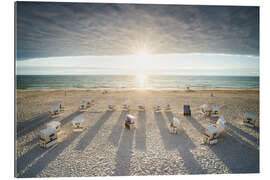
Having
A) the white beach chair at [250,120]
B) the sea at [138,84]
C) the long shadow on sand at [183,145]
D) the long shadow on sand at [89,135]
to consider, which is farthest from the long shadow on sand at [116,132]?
the sea at [138,84]

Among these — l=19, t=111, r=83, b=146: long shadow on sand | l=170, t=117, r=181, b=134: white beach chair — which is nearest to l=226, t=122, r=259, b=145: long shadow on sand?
l=170, t=117, r=181, b=134: white beach chair

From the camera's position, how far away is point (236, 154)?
13.5 ft

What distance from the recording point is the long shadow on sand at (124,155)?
347 centimetres

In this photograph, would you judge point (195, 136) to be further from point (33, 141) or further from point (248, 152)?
point (33, 141)

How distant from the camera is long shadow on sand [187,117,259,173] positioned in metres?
3.62

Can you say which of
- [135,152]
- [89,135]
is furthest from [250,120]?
[89,135]

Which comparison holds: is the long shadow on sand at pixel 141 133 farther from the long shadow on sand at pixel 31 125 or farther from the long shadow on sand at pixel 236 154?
the long shadow on sand at pixel 31 125

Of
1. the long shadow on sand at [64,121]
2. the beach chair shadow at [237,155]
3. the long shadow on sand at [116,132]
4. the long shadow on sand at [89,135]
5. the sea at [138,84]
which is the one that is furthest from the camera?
the sea at [138,84]

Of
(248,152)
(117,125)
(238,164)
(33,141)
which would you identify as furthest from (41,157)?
(248,152)

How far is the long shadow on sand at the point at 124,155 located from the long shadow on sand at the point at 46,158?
7.91ft

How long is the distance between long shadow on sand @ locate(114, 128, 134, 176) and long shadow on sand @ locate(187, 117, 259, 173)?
348 cm

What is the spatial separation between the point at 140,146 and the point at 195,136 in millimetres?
2920

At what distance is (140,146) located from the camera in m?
4.58

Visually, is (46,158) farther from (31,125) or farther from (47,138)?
(31,125)
